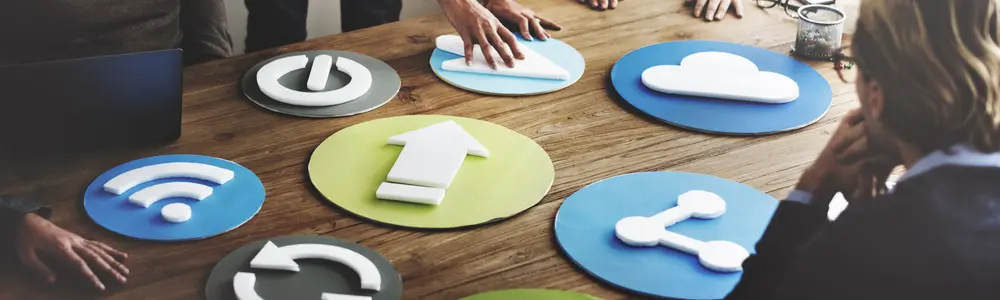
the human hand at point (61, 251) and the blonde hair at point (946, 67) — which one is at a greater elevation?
the blonde hair at point (946, 67)

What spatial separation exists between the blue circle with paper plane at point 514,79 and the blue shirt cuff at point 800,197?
532 millimetres

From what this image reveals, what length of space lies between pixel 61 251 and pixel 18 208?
74 millimetres

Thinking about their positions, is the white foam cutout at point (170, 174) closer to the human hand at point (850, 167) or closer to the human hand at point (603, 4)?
the human hand at point (850, 167)

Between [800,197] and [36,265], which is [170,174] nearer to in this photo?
[36,265]

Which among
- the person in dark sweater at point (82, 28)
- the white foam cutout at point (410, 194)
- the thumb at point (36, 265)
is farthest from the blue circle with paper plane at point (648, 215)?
the person in dark sweater at point (82, 28)

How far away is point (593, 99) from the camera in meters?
1.36

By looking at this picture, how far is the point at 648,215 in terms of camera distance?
1.06 m

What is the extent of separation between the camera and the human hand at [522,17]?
1.55 metres

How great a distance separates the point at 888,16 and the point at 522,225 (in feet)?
1.48

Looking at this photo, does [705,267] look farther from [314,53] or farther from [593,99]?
[314,53]

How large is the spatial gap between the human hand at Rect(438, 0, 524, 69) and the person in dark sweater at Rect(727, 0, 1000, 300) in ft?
2.34

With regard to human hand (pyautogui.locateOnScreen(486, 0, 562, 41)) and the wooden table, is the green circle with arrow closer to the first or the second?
the wooden table

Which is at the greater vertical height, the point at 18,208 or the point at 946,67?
the point at 946,67

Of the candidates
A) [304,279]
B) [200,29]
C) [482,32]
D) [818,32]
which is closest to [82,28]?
[200,29]
